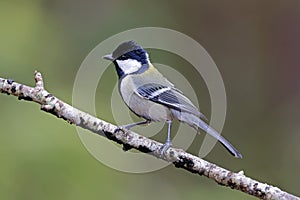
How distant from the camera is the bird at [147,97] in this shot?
1050 mm

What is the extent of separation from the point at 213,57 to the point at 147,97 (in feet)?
6.18

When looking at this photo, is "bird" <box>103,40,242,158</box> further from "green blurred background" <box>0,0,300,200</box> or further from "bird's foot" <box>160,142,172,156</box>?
"green blurred background" <box>0,0,300,200</box>

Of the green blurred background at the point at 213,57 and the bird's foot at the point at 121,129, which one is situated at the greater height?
the green blurred background at the point at 213,57

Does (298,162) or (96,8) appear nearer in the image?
(298,162)

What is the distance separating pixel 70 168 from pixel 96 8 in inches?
42.9

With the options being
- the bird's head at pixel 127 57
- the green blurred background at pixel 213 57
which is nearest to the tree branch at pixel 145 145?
the bird's head at pixel 127 57

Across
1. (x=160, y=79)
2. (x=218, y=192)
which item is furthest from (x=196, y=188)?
(x=160, y=79)

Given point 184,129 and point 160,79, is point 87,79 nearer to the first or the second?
point 184,129

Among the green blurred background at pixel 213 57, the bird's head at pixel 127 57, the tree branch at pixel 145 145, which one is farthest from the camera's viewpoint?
the green blurred background at pixel 213 57

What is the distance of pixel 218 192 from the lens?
8.54 feet

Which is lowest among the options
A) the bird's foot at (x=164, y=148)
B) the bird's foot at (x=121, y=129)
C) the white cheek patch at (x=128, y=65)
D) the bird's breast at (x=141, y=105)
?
the bird's foot at (x=164, y=148)

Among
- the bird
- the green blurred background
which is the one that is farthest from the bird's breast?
the green blurred background

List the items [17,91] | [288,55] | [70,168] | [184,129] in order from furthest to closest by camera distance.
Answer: [288,55] → [70,168] → [184,129] → [17,91]

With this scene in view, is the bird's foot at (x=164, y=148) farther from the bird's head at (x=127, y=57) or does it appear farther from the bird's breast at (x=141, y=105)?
the bird's head at (x=127, y=57)
